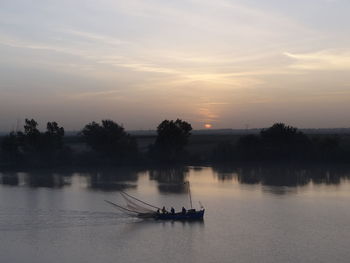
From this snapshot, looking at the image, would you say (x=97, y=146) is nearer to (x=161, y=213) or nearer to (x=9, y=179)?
(x=9, y=179)

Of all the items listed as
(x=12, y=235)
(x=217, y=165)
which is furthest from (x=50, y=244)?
(x=217, y=165)

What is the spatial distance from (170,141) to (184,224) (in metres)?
34.7

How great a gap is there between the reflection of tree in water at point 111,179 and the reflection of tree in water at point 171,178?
6.75 feet

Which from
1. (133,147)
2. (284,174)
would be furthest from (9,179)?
(284,174)

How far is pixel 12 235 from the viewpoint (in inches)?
950

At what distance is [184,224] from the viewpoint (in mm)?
26734

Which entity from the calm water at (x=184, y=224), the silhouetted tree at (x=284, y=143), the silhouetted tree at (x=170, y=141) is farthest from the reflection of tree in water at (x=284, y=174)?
the silhouetted tree at (x=170, y=141)

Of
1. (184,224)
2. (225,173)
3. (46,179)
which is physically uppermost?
(46,179)

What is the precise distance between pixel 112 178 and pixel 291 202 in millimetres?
20332

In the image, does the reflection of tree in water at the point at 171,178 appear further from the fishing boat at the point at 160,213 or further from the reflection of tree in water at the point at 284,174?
the fishing boat at the point at 160,213

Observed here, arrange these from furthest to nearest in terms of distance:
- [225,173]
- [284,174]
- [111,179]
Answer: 1. [225,173]
2. [284,174]
3. [111,179]

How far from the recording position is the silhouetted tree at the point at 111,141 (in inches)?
2396

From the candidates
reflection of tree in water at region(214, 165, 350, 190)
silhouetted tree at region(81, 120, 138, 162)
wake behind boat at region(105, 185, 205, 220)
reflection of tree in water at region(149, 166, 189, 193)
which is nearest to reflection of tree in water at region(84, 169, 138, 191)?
reflection of tree in water at region(149, 166, 189, 193)

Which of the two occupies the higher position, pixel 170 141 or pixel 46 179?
pixel 170 141
